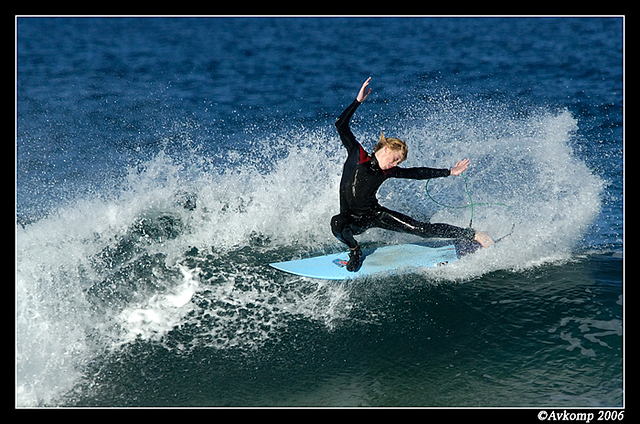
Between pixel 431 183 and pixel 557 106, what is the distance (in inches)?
225

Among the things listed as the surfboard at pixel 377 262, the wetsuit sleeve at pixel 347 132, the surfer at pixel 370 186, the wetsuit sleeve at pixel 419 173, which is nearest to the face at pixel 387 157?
the surfer at pixel 370 186

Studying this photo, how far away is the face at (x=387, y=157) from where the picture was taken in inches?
292

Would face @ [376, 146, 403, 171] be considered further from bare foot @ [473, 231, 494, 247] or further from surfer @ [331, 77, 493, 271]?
bare foot @ [473, 231, 494, 247]

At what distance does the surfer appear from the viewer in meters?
7.54

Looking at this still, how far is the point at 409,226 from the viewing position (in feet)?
27.3

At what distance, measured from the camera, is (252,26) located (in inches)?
880

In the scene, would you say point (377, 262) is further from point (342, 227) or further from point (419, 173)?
point (419, 173)

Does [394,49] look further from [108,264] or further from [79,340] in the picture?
[79,340]

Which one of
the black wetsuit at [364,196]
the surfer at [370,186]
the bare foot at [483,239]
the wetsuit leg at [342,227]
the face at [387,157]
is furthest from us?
the bare foot at [483,239]

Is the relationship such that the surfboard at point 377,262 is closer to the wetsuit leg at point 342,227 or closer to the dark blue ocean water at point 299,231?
the dark blue ocean water at point 299,231

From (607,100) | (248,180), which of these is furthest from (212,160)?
(607,100)

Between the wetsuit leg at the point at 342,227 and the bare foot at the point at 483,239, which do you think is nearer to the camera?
the wetsuit leg at the point at 342,227

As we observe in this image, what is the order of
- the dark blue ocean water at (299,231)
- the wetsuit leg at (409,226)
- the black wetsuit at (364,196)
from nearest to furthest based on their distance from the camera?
the dark blue ocean water at (299,231), the black wetsuit at (364,196), the wetsuit leg at (409,226)

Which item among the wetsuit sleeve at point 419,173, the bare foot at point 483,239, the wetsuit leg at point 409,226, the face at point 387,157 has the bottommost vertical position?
the bare foot at point 483,239
